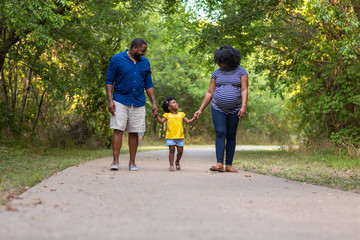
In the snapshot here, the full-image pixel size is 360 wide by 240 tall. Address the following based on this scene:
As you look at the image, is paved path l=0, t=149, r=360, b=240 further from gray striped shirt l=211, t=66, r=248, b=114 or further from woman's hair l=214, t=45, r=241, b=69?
woman's hair l=214, t=45, r=241, b=69

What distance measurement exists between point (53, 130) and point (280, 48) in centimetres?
806

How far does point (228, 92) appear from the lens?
819 centimetres

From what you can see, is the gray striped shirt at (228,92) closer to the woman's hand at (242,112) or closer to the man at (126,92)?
the woman's hand at (242,112)

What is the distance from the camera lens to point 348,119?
1428 cm

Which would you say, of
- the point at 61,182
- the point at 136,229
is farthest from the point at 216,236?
the point at 61,182

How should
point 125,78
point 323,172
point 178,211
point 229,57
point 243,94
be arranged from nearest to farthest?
1. point 178,211
2. point 229,57
3. point 243,94
4. point 125,78
5. point 323,172

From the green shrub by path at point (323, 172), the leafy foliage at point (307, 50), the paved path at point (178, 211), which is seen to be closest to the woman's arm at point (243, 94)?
the green shrub by path at point (323, 172)

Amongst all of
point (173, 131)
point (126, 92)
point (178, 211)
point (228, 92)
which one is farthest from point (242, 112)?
point (178, 211)

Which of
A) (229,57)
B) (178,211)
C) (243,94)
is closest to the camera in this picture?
(178,211)

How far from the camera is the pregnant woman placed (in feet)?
26.8

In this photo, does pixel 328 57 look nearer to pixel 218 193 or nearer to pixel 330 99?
pixel 330 99

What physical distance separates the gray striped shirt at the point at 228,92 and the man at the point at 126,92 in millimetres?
1110

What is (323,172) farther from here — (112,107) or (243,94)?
(112,107)

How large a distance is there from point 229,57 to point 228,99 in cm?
70
